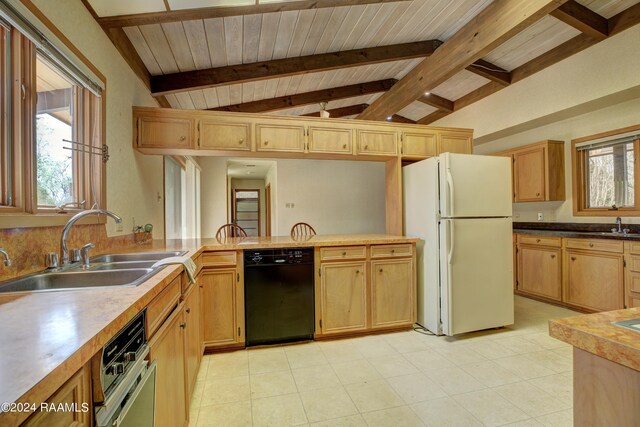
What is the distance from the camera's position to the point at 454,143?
323 centimetres

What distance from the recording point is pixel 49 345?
1.89ft

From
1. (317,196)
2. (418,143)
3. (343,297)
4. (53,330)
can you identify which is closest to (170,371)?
(53,330)

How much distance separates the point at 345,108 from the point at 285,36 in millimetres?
3035

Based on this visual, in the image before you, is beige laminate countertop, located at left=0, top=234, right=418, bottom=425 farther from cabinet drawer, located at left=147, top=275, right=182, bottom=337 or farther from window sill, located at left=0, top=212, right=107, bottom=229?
window sill, located at left=0, top=212, right=107, bottom=229

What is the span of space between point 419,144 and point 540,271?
237cm

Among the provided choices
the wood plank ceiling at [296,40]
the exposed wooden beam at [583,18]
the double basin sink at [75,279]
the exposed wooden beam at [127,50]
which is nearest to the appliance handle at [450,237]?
the wood plank ceiling at [296,40]

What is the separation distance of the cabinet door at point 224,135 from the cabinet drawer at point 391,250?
5.07 ft

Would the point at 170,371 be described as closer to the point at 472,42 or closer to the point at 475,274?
the point at 475,274

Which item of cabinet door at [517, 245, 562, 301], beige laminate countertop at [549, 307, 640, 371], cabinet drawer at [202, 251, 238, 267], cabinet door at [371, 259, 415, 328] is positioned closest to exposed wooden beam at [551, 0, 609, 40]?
cabinet door at [517, 245, 562, 301]

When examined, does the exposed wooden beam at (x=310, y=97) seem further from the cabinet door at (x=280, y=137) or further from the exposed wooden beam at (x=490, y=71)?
the cabinet door at (x=280, y=137)

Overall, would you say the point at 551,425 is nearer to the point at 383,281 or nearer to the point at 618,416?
the point at 618,416

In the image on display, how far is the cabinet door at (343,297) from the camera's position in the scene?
2.60m

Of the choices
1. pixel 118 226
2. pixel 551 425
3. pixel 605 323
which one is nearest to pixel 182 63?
pixel 118 226

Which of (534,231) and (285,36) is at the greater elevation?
(285,36)
